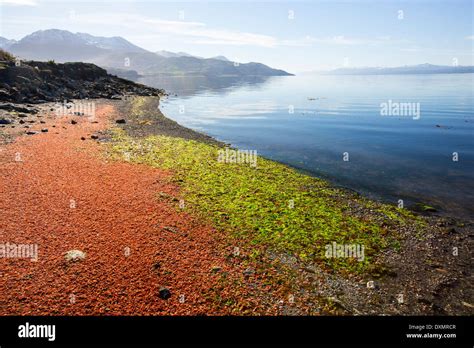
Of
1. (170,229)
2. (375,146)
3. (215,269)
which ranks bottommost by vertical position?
(215,269)

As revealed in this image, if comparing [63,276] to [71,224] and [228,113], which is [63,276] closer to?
[71,224]

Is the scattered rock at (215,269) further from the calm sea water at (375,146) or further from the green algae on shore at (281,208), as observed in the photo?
the calm sea water at (375,146)

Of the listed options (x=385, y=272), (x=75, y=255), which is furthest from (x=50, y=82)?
(x=385, y=272)

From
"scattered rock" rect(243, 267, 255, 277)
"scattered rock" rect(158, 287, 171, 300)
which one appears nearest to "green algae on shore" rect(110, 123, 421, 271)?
"scattered rock" rect(243, 267, 255, 277)

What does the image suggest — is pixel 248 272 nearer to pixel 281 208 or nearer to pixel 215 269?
pixel 215 269

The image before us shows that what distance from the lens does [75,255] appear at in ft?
44.8

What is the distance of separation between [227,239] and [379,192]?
1682 centimetres

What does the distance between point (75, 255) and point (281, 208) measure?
41.0 feet

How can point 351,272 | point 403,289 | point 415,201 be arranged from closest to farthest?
point 403,289 → point 351,272 → point 415,201

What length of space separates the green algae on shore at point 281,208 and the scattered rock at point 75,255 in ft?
23.0

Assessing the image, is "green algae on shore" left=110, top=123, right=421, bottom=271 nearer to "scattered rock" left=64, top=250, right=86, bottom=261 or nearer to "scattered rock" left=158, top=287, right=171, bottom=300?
"scattered rock" left=158, top=287, right=171, bottom=300

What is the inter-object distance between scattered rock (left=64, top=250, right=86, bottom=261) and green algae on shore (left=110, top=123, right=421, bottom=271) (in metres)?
7.02

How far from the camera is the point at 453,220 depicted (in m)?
20.8
